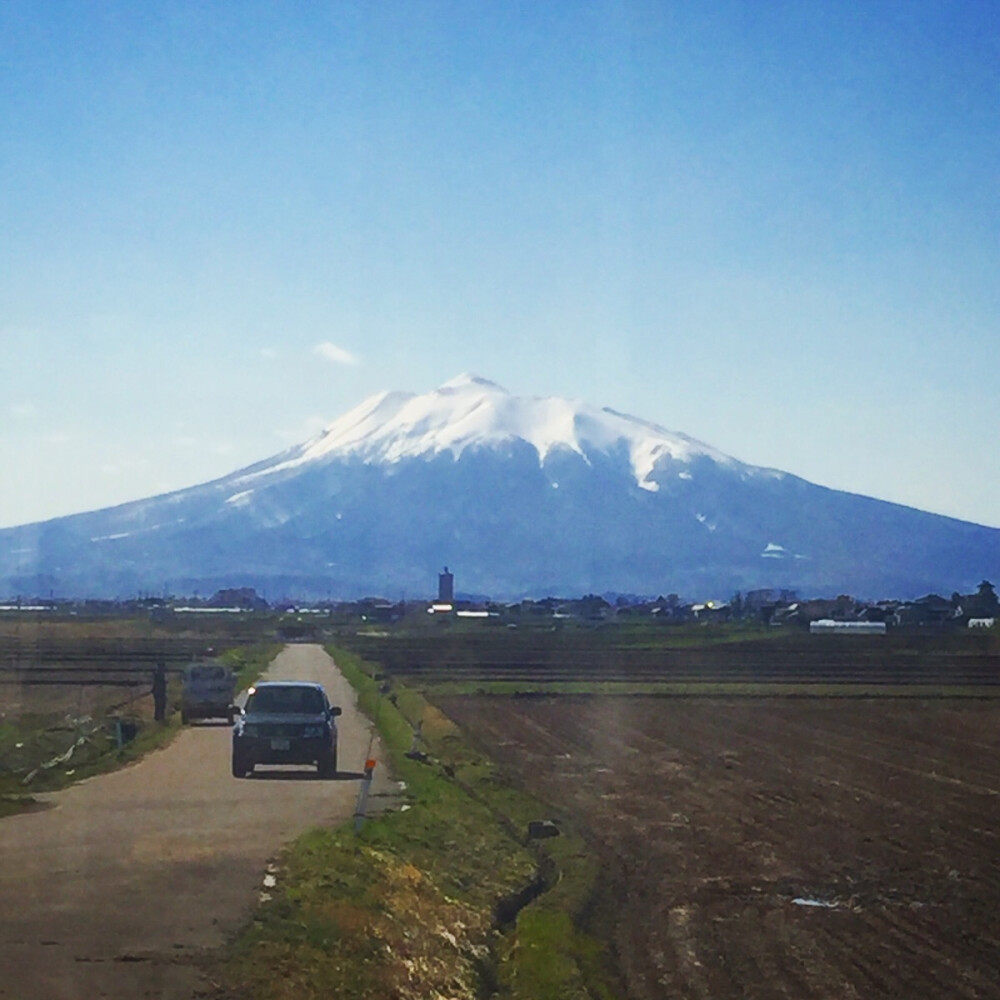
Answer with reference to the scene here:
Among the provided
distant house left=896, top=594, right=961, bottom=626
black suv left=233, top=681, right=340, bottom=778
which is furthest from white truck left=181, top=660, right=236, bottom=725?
distant house left=896, top=594, right=961, bottom=626

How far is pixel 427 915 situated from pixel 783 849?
6919 mm

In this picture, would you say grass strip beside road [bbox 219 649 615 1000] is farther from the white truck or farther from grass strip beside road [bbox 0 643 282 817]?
the white truck

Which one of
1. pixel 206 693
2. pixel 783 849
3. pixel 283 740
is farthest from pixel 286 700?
pixel 206 693

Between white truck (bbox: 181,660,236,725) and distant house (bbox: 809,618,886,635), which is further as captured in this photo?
distant house (bbox: 809,618,886,635)

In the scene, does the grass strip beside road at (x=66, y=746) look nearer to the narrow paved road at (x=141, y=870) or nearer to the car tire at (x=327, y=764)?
the narrow paved road at (x=141, y=870)

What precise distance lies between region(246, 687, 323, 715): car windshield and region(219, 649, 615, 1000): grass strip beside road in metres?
4.99

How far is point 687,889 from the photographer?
17250 mm

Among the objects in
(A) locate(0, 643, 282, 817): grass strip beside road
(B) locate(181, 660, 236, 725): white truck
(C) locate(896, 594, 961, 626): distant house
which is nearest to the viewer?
(A) locate(0, 643, 282, 817): grass strip beside road

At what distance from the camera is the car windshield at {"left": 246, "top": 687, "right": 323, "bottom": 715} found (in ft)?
91.1

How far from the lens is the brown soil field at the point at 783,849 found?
13602 millimetres

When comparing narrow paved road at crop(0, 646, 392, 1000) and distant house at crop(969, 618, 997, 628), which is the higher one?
distant house at crop(969, 618, 997, 628)

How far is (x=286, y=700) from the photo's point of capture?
28062 millimetres

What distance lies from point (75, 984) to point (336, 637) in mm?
111510

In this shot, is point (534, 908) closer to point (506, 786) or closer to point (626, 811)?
point (626, 811)
